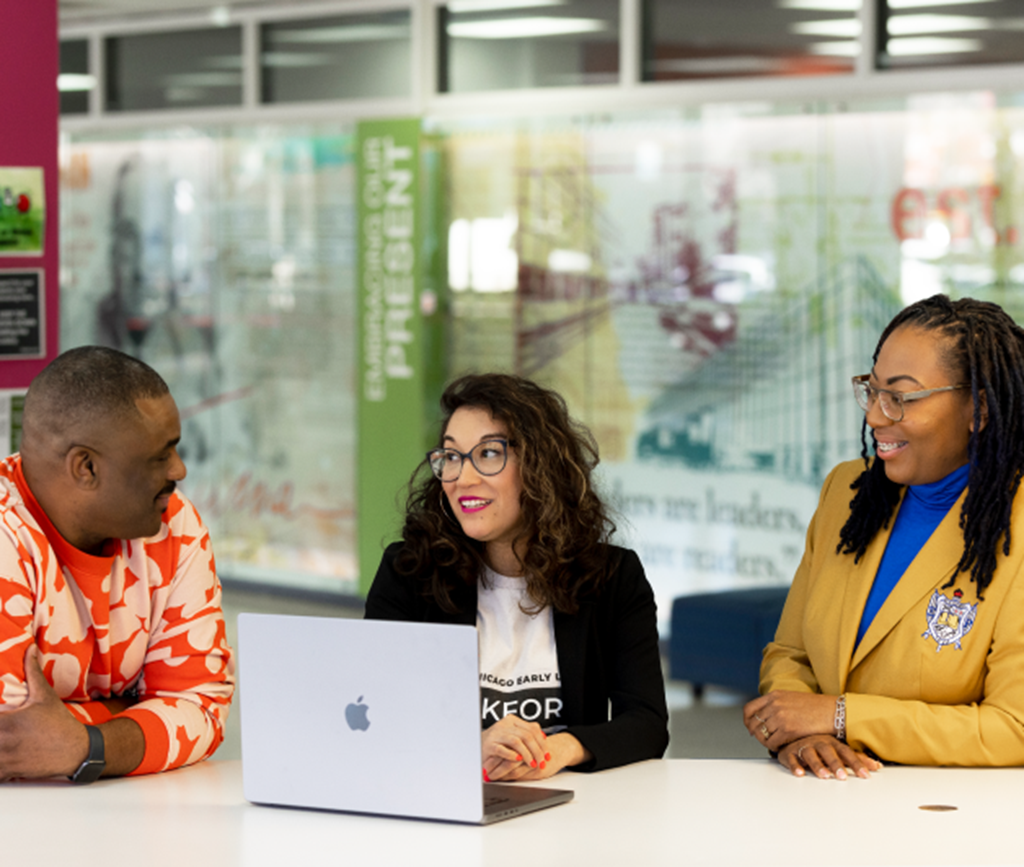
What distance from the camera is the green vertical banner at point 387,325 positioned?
801cm

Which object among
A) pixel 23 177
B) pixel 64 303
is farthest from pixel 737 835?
pixel 64 303

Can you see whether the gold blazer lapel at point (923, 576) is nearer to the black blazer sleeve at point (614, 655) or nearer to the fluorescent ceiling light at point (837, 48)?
the black blazer sleeve at point (614, 655)

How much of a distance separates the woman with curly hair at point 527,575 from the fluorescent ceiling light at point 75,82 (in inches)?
287

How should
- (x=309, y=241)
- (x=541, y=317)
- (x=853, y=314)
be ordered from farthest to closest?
(x=309, y=241)
(x=541, y=317)
(x=853, y=314)

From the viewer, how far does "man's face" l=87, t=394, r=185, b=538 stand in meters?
2.62

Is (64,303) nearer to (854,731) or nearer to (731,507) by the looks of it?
(731,507)

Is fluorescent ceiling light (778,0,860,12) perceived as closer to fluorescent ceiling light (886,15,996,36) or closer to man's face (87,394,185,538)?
fluorescent ceiling light (886,15,996,36)

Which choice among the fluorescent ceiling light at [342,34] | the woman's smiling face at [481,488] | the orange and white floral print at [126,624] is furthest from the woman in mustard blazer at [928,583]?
the fluorescent ceiling light at [342,34]

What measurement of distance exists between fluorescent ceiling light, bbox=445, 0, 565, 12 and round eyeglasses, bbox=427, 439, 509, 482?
17.1 ft

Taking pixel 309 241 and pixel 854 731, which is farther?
pixel 309 241

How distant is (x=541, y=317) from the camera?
25.3 ft

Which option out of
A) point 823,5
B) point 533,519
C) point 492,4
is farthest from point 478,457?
point 492,4

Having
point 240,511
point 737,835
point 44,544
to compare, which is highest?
point 44,544

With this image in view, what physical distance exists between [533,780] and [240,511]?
21.8 feet
